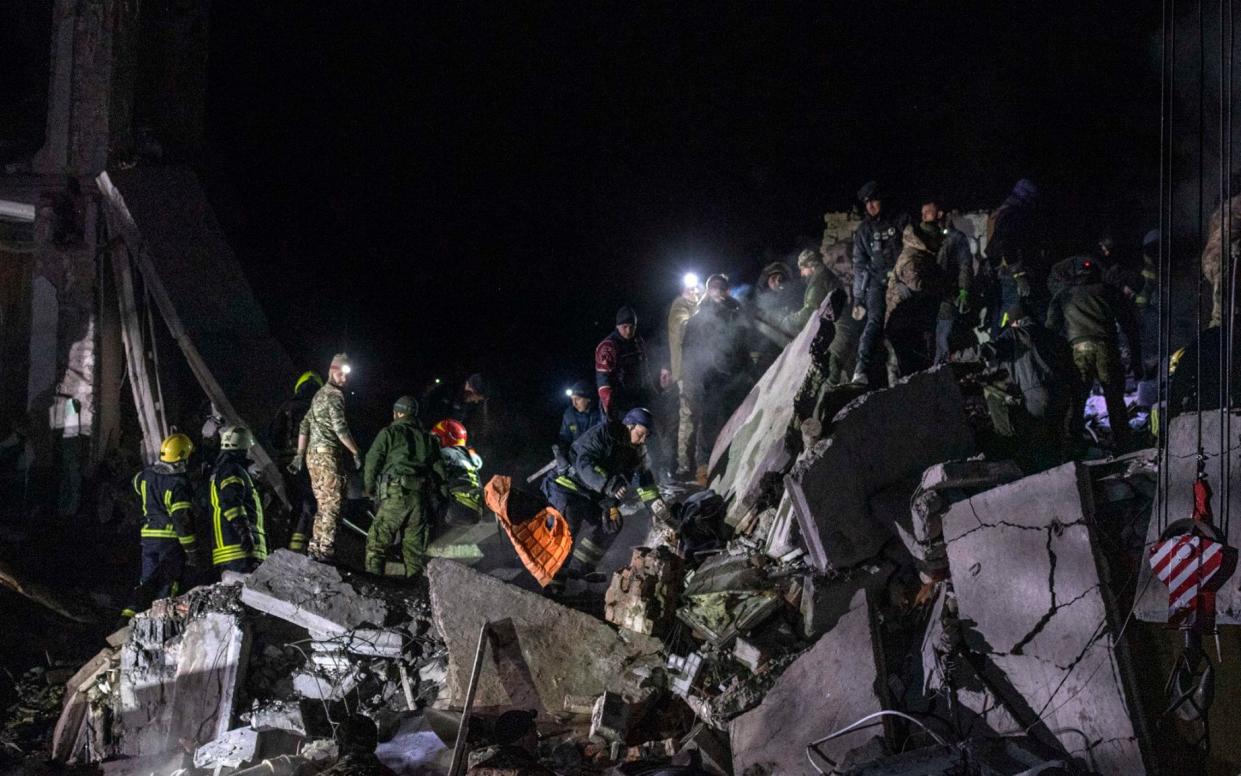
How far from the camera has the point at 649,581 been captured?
6.38 meters

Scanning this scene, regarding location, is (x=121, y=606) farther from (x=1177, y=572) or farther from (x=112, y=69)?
(x=1177, y=572)

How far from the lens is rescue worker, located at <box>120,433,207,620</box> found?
334 inches

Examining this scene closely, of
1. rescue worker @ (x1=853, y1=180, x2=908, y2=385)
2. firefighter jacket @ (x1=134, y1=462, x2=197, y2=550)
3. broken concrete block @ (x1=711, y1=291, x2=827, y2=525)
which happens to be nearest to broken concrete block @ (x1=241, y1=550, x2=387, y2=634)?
firefighter jacket @ (x1=134, y1=462, x2=197, y2=550)

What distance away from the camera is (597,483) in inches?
300

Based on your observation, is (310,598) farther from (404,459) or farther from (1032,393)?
(1032,393)

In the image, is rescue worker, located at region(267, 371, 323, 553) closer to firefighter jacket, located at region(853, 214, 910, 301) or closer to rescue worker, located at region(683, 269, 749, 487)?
rescue worker, located at region(683, 269, 749, 487)

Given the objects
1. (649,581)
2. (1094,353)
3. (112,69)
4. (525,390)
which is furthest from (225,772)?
(525,390)

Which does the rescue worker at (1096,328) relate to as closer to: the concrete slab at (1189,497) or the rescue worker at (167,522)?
the concrete slab at (1189,497)

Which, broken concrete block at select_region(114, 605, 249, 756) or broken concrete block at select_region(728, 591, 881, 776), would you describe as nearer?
broken concrete block at select_region(728, 591, 881, 776)

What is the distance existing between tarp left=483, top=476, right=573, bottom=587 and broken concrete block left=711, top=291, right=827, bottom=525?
146 centimetres

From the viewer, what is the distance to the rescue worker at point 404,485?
8.05m

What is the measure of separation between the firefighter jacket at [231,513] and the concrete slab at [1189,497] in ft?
23.9

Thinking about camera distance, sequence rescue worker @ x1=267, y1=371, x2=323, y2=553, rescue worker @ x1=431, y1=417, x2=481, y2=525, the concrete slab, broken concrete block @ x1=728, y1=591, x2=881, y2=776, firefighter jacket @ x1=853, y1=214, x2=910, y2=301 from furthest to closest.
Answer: rescue worker @ x1=267, y1=371, x2=323, y2=553 → rescue worker @ x1=431, y1=417, x2=481, y2=525 → firefighter jacket @ x1=853, y1=214, x2=910, y2=301 → broken concrete block @ x1=728, y1=591, x2=881, y2=776 → the concrete slab

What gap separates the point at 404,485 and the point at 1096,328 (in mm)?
6076
